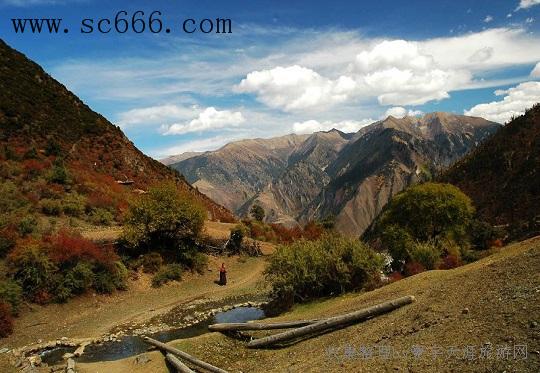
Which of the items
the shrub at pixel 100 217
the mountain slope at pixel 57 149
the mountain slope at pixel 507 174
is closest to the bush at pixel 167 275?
the shrub at pixel 100 217

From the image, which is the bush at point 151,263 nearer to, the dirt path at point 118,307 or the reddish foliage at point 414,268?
the dirt path at point 118,307

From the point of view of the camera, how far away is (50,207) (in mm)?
42219

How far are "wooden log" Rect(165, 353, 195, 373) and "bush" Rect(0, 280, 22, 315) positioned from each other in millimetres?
14762

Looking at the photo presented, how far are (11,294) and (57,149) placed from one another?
36300 mm

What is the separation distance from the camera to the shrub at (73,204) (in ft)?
144

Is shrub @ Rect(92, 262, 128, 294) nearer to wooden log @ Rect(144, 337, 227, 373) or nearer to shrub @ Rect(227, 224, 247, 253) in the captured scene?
shrub @ Rect(227, 224, 247, 253)

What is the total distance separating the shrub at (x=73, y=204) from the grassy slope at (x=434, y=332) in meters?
27.1

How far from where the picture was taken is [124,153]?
73500 mm

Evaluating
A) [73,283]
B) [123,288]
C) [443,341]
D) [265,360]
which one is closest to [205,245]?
[123,288]

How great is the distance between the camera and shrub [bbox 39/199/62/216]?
139 ft

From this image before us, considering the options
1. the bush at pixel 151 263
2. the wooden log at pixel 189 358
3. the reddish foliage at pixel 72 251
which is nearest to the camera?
the wooden log at pixel 189 358

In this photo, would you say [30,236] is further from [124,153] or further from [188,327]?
[124,153]

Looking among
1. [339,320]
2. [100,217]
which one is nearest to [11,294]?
[100,217]

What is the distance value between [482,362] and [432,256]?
2368 centimetres
